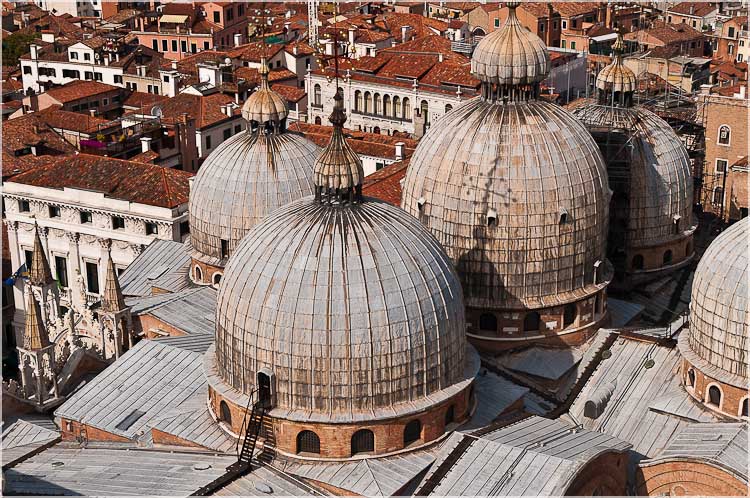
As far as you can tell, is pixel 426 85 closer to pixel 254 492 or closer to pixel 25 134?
pixel 25 134

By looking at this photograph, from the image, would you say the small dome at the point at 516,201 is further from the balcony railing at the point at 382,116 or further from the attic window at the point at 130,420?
the balcony railing at the point at 382,116

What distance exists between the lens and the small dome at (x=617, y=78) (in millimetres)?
45812

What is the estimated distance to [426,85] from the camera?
73.9 m

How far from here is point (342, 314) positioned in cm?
3159

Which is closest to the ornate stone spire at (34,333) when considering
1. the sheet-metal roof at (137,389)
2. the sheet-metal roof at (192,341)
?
the sheet-metal roof at (137,389)

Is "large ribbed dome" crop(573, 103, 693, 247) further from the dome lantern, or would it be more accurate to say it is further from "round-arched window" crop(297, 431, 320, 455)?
"round-arched window" crop(297, 431, 320, 455)

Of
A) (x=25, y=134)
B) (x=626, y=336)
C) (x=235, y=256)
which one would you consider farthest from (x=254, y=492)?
(x=25, y=134)

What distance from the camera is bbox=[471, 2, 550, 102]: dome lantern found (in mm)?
39219

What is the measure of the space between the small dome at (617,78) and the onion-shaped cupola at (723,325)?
37.7 feet

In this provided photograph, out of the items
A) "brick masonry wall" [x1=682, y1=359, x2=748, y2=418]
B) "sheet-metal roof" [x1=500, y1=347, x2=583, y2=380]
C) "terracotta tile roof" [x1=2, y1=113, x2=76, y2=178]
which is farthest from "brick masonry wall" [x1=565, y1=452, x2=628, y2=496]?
"terracotta tile roof" [x1=2, y1=113, x2=76, y2=178]

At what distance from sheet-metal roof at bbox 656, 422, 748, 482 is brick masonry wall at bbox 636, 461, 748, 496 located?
193 millimetres

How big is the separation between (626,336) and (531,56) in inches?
373

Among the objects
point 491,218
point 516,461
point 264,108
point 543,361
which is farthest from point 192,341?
point 516,461

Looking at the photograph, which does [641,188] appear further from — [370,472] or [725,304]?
[370,472]
